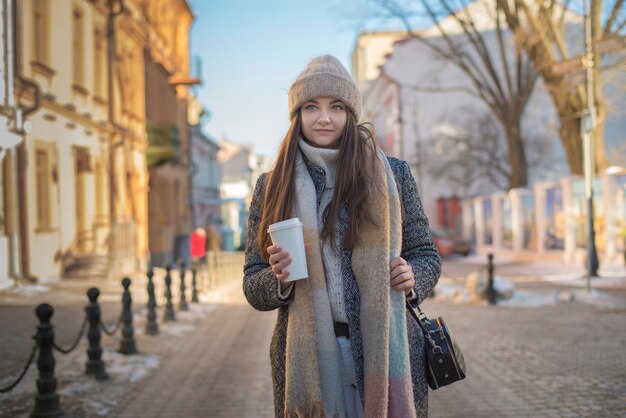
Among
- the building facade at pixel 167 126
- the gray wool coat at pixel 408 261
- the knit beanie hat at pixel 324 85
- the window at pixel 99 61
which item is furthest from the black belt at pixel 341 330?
the building facade at pixel 167 126

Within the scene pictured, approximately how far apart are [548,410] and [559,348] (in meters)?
2.50

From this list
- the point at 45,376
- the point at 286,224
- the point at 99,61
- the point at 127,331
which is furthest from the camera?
the point at 99,61

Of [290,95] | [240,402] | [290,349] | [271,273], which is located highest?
[290,95]

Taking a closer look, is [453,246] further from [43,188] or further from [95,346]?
[95,346]

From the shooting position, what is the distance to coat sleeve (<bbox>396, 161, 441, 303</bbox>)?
248 cm

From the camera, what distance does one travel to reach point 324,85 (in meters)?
2.49

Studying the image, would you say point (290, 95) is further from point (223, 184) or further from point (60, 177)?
point (223, 184)

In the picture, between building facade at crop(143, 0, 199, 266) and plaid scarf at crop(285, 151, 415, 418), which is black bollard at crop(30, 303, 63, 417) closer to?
plaid scarf at crop(285, 151, 415, 418)

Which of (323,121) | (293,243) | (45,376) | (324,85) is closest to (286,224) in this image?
(293,243)

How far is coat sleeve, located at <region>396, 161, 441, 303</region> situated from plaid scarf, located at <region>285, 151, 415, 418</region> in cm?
18

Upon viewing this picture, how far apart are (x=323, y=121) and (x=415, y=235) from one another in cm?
52

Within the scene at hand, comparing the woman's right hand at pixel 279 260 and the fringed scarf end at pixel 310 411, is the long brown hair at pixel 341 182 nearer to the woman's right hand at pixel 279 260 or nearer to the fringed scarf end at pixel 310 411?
the woman's right hand at pixel 279 260

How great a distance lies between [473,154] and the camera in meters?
38.0

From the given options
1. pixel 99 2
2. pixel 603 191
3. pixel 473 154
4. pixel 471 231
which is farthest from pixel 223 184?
pixel 603 191
